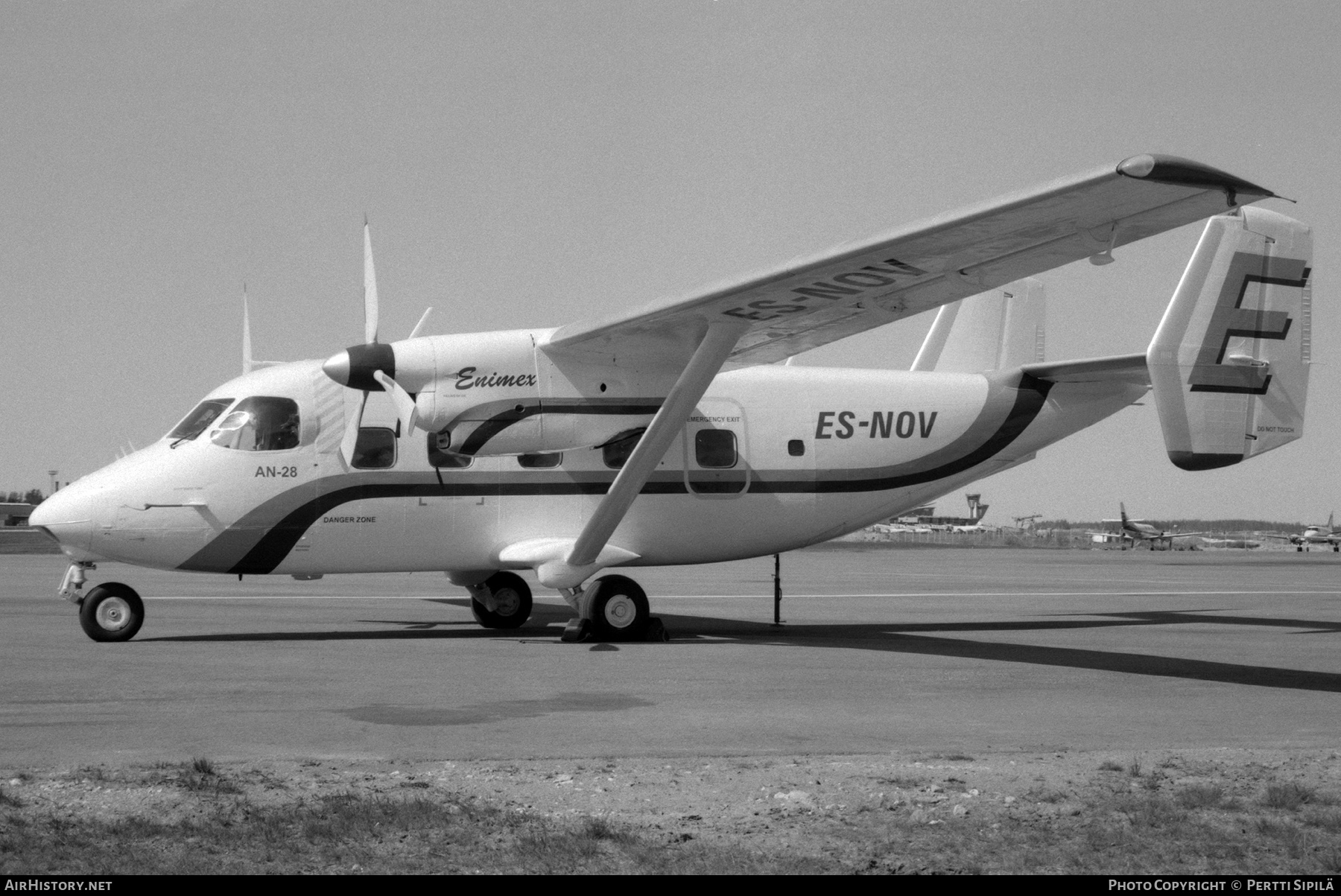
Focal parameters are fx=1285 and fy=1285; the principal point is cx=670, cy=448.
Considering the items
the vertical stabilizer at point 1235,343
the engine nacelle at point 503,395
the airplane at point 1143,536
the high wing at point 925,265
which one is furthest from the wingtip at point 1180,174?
the airplane at point 1143,536

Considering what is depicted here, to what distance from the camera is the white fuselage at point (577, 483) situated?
14812 mm

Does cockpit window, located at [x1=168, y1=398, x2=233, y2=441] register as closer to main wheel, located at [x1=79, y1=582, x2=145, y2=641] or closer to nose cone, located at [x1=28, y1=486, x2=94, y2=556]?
nose cone, located at [x1=28, y1=486, x2=94, y2=556]

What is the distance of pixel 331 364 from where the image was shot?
553 inches

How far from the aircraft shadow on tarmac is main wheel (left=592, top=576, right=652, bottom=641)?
0.88 ft

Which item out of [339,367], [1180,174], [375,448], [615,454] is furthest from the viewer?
[615,454]

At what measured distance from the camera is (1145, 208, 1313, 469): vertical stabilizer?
1253 cm

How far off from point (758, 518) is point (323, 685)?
283 inches

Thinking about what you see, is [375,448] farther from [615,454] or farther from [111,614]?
[111,614]

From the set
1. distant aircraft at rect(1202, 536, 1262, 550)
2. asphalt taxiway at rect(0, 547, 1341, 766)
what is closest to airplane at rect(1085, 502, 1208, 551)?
distant aircraft at rect(1202, 536, 1262, 550)

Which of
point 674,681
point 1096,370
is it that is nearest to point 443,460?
point 674,681

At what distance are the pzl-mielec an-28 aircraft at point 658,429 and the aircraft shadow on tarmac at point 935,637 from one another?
88 centimetres

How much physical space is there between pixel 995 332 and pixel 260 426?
34.7ft

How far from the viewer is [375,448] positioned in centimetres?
1548

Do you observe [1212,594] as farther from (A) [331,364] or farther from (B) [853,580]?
(A) [331,364]
